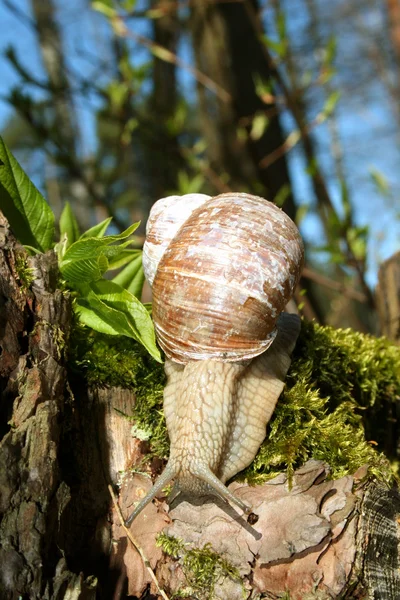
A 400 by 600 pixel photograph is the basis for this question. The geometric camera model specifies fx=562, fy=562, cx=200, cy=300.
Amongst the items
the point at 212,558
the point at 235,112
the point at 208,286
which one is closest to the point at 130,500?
the point at 212,558

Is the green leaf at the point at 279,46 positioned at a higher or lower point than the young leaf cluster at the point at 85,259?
higher

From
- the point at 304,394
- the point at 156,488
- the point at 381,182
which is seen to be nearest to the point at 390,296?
the point at 381,182

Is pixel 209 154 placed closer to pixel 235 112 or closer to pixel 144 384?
pixel 235 112

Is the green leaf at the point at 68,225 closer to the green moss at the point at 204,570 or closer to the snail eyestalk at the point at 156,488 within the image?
the snail eyestalk at the point at 156,488

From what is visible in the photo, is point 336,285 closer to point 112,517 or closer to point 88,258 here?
point 88,258

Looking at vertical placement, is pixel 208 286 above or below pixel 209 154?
above

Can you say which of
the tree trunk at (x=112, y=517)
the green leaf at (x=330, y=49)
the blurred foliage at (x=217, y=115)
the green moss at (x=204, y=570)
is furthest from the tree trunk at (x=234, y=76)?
the green moss at (x=204, y=570)
